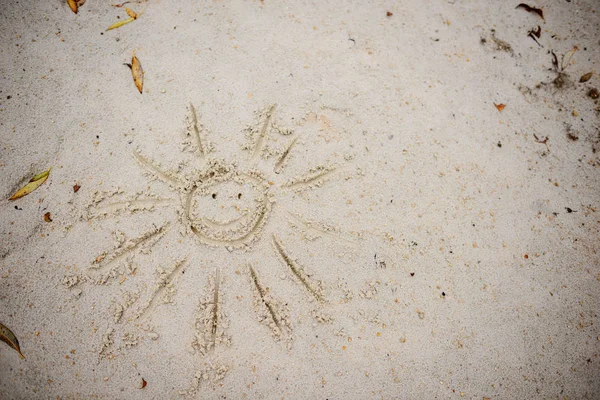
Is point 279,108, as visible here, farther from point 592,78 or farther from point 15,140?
point 592,78

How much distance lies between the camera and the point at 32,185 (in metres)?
1.76

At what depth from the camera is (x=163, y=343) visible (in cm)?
161

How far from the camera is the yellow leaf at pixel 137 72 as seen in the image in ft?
6.28

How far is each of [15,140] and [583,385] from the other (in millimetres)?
3445

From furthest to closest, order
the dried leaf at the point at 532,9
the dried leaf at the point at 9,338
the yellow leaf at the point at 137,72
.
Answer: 1. the dried leaf at the point at 532,9
2. the yellow leaf at the point at 137,72
3. the dried leaf at the point at 9,338

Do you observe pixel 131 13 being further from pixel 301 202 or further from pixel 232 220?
pixel 301 202

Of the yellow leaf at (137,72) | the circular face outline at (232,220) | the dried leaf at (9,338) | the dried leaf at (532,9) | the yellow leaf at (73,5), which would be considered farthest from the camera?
the dried leaf at (532,9)

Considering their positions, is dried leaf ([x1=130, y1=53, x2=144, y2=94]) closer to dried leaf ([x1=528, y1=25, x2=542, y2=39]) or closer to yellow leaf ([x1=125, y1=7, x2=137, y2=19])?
yellow leaf ([x1=125, y1=7, x2=137, y2=19])

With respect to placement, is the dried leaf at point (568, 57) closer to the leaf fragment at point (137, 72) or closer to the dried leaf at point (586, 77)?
the dried leaf at point (586, 77)

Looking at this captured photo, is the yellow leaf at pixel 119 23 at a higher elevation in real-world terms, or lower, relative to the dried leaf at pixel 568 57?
lower

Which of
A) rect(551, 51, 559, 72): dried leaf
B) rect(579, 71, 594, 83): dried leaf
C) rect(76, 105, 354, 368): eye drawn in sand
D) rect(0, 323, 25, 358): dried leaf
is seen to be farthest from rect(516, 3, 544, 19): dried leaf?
rect(0, 323, 25, 358): dried leaf

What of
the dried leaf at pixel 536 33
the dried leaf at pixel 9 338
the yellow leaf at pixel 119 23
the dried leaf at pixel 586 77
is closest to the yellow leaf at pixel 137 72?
the yellow leaf at pixel 119 23

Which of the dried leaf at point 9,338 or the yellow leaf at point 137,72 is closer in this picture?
the dried leaf at point 9,338

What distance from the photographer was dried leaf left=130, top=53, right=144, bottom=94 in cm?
191
